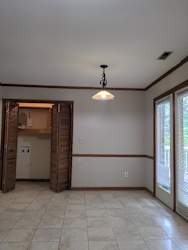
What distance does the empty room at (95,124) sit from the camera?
2566mm

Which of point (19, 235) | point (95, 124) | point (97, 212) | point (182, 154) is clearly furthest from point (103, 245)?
point (95, 124)

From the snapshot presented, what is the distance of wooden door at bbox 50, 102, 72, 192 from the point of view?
17.3 ft

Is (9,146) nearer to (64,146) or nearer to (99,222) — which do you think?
(64,146)

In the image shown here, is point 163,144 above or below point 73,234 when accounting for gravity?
above

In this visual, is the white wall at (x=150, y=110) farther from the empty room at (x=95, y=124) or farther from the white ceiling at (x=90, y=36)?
the white ceiling at (x=90, y=36)

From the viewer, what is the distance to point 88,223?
3373 millimetres

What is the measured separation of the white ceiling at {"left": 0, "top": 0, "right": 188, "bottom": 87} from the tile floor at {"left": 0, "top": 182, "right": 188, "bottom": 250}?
247 centimetres

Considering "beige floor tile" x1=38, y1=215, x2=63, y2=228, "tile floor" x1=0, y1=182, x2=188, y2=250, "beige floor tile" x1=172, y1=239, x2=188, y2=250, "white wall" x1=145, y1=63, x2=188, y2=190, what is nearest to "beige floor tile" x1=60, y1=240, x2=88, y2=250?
"tile floor" x1=0, y1=182, x2=188, y2=250

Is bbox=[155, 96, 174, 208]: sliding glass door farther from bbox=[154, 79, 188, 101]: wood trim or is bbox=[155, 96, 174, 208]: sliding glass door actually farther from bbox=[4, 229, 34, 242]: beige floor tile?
bbox=[4, 229, 34, 242]: beige floor tile

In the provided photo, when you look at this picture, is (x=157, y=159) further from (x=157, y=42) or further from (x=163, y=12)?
(x=163, y=12)

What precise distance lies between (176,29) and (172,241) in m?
2.52

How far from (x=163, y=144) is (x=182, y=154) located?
0.88 meters

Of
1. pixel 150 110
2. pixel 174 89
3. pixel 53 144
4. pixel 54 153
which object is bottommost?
pixel 54 153

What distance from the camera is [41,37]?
289 centimetres
